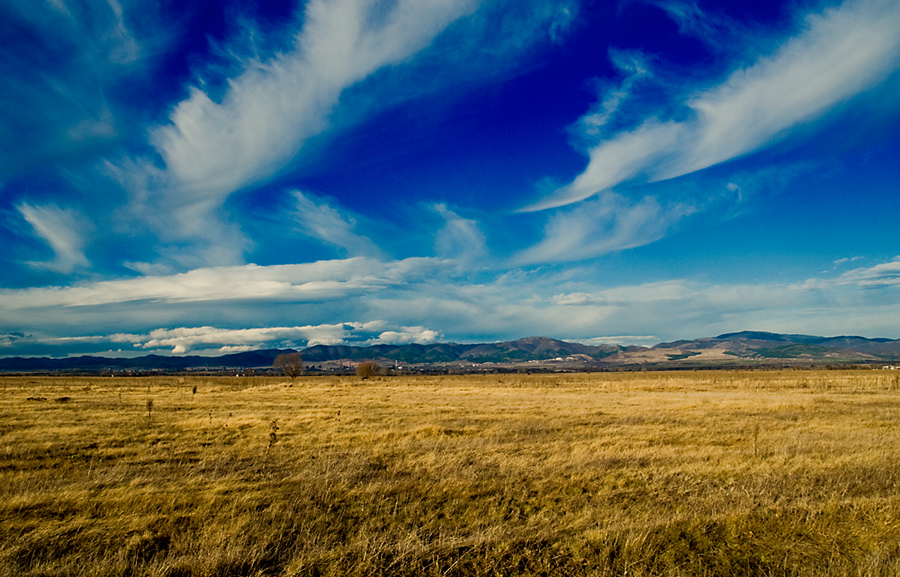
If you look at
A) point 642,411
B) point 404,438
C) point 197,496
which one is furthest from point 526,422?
point 197,496

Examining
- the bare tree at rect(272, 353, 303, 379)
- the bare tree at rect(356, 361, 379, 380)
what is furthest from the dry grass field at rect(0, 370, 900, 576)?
the bare tree at rect(272, 353, 303, 379)

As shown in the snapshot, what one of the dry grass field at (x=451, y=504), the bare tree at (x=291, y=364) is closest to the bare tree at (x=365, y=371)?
the bare tree at (x=291, y=364)

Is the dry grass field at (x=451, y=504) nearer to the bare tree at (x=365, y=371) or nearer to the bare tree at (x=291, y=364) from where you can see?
the bare tree at (x=365, y=371)

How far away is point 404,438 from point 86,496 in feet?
31.2

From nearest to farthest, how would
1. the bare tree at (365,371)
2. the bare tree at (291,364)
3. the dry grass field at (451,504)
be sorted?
the dry grass field at (451,504) → the bare tree at (291,364) → the bare tree at (365,371)

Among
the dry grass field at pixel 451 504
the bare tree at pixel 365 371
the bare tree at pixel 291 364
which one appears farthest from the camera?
the bare tree at pixel 365 371

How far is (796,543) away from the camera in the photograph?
6.75 meters

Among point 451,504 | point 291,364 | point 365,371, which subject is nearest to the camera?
point 451,504

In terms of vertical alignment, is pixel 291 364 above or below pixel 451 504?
below

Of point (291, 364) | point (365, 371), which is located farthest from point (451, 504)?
point (291, 364)

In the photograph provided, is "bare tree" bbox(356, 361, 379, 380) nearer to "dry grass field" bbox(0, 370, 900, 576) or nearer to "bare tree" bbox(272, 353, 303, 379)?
"bare tree" bbox(272, 353, 303, 379)

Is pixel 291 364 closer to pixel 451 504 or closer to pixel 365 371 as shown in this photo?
pixel 365 371

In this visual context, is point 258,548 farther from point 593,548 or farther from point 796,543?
point 796,543

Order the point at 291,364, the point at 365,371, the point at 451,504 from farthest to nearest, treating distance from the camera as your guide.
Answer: the point at 291,364 < the point at 365,371 < the point at 451,504
